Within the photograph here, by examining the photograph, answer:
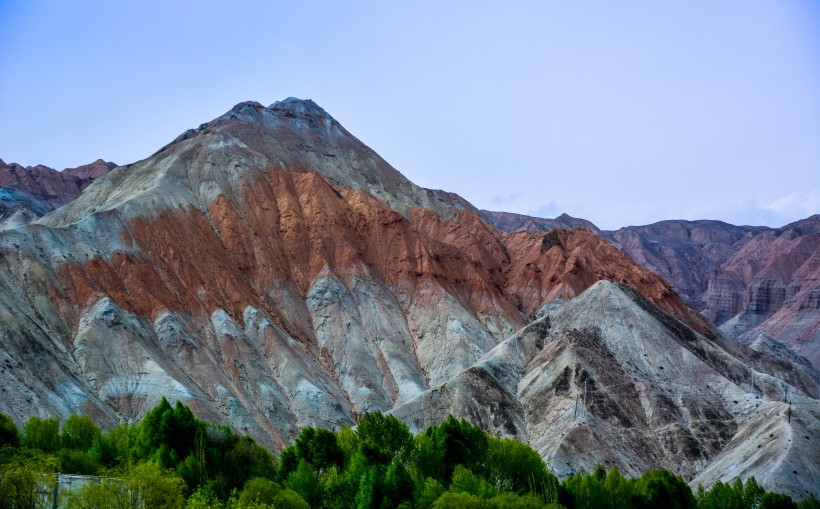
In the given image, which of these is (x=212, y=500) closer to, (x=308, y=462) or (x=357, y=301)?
(x=308, y=462)

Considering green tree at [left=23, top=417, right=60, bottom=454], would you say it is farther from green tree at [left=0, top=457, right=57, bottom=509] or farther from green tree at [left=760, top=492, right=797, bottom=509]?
green tree at [left=760, top=492, right=797, bottom=509]

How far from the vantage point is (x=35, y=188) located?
18250 centimetres

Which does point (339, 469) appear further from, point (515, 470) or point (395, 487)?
point (515, 470)

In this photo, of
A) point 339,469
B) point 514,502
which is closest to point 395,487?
point 514,502

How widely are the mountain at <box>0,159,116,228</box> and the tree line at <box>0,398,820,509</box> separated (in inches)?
4137

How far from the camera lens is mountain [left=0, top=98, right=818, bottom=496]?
9300 cm

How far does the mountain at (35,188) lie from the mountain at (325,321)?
1125 inches

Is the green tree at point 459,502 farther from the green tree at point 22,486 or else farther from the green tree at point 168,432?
the green tree at point 22,486

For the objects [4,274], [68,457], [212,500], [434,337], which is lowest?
[212,500]

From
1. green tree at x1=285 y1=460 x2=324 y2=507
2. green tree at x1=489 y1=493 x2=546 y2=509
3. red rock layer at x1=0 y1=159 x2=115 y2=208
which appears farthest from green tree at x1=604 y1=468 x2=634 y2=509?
red rock layer at x1=0 y1=159 x2=115 y2=208

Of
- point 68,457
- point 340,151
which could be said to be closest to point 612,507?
point 68,457

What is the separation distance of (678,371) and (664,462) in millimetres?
15771

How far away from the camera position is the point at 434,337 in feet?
407

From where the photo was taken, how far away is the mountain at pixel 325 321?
93.0 meters
